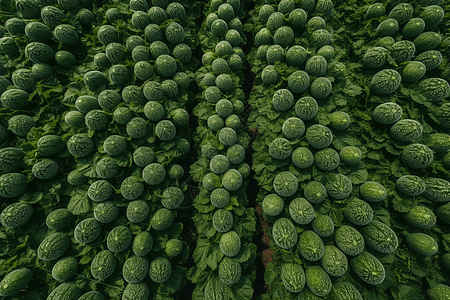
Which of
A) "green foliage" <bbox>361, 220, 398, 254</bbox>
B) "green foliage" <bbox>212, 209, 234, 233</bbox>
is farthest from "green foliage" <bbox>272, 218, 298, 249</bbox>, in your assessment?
"green foliage" <bbox>361, 220, 398, 254</bbox>

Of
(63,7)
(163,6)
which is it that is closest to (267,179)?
(163,6)

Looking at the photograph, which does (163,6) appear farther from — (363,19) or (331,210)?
(331,210)

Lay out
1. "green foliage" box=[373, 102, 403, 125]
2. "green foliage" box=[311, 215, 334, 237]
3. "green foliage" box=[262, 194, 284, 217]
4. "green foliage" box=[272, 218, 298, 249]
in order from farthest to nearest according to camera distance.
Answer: "green foliage" box=[373, 102, 403, 125], "green foliage" box=[262, 194, 284, 217], "green foliage" box=[272, 218, 298, 249], "green foliage" box=[311, 215, 334, 237]

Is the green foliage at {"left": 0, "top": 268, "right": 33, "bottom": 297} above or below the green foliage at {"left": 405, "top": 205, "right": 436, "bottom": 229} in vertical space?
below

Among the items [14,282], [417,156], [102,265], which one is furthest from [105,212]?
[417,156]

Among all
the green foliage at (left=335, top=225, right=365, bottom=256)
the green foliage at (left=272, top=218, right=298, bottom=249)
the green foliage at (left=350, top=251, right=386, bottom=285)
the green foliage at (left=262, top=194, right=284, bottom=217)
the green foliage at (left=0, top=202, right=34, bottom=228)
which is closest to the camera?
the green foliage at (left=350, top=251, right=386, bottom=285)

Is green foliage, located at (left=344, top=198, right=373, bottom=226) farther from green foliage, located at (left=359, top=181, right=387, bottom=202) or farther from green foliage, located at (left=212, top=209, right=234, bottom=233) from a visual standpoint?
green foliage, located at (left=212, top=209, right=234, bottom=233)

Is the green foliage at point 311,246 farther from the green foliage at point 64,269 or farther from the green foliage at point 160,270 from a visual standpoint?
the green foliage at point 64,269

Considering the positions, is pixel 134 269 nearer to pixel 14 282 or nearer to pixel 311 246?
pixel 14 282

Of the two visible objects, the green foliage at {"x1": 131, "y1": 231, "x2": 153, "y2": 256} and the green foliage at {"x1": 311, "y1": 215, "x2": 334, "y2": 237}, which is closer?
the green foliage at {"x1": 311, "y1": 215, "x2": 334, "y2": 237}
